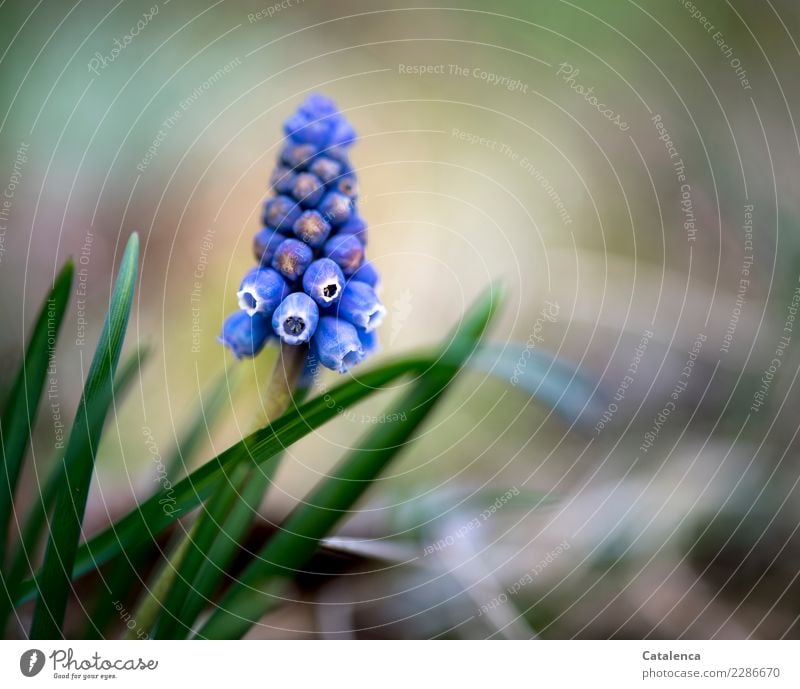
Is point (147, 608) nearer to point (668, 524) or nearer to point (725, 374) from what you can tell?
point (668, 524)

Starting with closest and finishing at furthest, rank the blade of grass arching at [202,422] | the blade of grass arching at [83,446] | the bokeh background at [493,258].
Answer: the blade of grass arching at [83,446] → the blade of grass arching at [202,422] → the bokeh background at [493,258]

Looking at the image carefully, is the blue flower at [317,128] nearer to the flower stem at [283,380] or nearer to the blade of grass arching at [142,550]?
the flower stem at [283,380]

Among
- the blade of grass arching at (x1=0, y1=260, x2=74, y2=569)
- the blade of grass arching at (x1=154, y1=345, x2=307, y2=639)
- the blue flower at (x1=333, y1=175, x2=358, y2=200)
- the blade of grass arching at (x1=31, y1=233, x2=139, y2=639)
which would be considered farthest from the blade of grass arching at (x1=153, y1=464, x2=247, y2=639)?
the blue flower at (x1=333, y1=175, x2=358, y2=200)

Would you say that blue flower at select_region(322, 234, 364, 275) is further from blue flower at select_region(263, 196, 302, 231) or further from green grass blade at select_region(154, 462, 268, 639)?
green grass blade at select_region(154, 462, 268, 639)

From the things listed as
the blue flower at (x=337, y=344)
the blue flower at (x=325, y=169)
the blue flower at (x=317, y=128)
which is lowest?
the blue flower at (x=337, y=344)

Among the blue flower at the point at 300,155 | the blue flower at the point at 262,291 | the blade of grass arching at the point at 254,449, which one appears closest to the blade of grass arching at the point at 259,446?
the blade of grass arching at the point at 254,449
